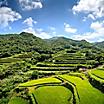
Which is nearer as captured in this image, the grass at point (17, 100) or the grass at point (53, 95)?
the grass at point (53, 95)

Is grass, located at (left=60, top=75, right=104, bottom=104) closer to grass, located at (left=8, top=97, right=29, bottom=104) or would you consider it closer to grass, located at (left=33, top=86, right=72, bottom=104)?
→ grass, located at (left=33, top=86, right=72, bottom=104)

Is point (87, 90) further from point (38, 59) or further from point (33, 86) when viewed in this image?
point (38, 59)

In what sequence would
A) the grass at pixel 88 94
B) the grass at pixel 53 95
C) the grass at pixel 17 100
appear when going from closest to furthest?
the grass at pixel 88 94, the grass at pixel 53 95, the grass at pixel 17 100

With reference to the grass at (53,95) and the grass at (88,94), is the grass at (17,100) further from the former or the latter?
the grass at (88,94)

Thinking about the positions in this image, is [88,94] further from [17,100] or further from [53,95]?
A: [17,100]

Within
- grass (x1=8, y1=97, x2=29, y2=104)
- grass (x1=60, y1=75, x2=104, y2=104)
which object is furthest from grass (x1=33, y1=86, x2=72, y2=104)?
grass (x1=8, y1=97, x2=29, y2=104)

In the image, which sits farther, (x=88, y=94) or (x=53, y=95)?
(x=53, y=95)

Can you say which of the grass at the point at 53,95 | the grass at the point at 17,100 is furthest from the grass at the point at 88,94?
the grass at the point at 17,100

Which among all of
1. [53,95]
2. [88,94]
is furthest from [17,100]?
[88,94]

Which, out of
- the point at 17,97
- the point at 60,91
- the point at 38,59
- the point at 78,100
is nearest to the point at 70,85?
the point at 60,91
